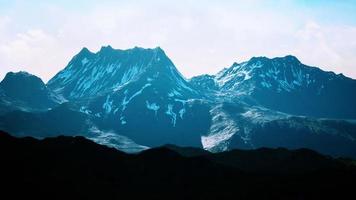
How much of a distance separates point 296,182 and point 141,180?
46495 mm

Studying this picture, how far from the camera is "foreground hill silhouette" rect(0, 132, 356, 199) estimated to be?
457 ft

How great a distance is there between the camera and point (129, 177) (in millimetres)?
157750

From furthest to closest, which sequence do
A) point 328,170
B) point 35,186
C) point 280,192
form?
point 328,170, point 280,192, point 35,186

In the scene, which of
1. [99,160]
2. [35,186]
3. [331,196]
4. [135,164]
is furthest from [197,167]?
[35,186]

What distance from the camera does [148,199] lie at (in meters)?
142

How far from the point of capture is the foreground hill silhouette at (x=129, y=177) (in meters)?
139

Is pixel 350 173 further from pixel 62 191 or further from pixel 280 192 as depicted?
pixel 62 191

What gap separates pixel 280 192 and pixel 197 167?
35.2 metres

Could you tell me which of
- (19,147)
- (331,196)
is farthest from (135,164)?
(331,196)

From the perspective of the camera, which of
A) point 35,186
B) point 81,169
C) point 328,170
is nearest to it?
point 35,186

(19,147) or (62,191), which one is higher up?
(19,147)

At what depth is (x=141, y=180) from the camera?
156 metres

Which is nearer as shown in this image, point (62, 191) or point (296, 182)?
point (62, 191)

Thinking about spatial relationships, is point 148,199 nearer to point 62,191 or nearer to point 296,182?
point 62,191
